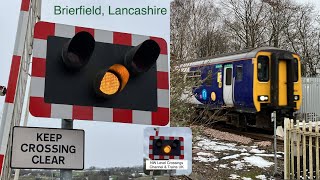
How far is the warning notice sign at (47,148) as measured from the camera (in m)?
2.13

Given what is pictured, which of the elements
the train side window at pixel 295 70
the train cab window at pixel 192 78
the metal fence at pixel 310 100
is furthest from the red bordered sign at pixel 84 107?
the metal fence at pixel 310 100

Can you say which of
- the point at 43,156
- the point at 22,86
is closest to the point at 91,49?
the point at 43,156

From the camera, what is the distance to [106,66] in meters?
2.34

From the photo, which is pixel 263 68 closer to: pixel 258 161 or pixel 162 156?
pixel 258 161

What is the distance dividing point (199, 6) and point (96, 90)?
1211 inches

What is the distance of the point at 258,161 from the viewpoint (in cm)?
977

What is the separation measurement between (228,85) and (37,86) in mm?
13497

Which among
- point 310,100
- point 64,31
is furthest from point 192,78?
point 310,100

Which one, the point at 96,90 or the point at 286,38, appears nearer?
the point at 96,90

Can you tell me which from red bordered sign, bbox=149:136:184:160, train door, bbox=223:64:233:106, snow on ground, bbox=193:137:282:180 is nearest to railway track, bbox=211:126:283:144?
train door, bbox=223:64:233:106

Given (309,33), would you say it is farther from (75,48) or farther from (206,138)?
(75,48)

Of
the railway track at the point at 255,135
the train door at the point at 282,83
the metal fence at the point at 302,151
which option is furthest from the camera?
the train door at the point at 282,83

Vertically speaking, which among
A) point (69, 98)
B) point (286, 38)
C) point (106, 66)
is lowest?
point (69, 98)

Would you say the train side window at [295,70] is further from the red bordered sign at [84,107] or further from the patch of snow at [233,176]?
the red bordered sign at [84,107]
